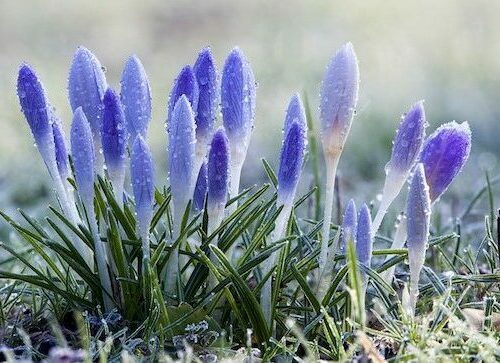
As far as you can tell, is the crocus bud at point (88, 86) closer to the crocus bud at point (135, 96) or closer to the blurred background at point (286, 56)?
the crocus bud at point (135, 96)

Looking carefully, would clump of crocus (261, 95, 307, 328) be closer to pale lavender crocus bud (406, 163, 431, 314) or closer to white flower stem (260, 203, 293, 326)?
white flower stem (260, 203, 293, 326)

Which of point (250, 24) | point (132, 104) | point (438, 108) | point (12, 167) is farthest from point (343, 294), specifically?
point (250, 24)

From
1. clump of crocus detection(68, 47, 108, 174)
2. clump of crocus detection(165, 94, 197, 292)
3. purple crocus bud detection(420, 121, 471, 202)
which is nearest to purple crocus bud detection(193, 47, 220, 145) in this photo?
clump of crocus detection(165, 94, 197, 292)

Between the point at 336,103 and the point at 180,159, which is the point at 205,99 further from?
the point at 336,103

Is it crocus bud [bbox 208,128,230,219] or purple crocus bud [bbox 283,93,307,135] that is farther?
purple crocus bud [bbox 283,93,307,135]

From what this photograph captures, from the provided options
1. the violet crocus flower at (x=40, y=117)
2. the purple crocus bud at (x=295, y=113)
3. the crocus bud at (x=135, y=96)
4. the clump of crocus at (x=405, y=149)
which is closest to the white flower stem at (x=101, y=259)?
the violet crocus flower at (x=40, y=117)
